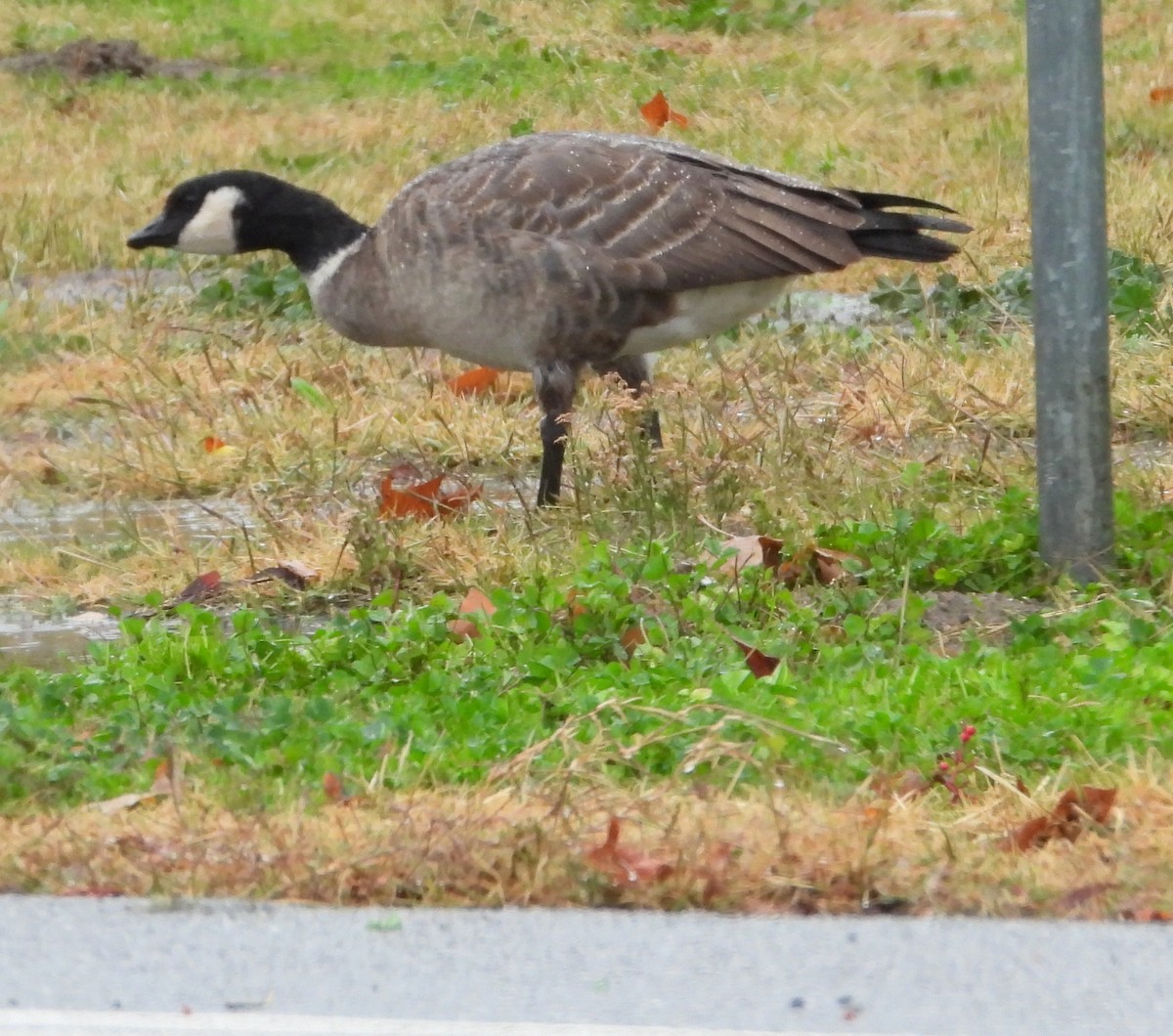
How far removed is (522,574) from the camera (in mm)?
5883

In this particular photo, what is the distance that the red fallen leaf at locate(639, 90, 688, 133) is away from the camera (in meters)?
12.9

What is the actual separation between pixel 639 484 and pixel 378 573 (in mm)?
762

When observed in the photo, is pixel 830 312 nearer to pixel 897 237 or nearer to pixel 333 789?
pixel 897 237

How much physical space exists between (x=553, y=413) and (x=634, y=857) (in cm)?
328

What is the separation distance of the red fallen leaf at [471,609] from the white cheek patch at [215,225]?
2.62 m

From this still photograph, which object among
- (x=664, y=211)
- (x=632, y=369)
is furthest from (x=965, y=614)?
(x=632, y=369)

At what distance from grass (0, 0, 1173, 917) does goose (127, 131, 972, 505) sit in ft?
1.18

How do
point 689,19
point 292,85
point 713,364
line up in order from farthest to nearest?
point 689,19 → point 292,85 → point 713,364

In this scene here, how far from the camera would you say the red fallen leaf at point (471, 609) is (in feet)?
17.5

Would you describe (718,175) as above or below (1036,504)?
above

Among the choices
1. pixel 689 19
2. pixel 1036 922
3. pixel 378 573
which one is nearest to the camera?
pixel 1036 922

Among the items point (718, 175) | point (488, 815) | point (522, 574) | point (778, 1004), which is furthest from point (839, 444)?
point (778, 1004)

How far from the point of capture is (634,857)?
12.4 ft

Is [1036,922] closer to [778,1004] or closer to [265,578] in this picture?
[778,1004]
